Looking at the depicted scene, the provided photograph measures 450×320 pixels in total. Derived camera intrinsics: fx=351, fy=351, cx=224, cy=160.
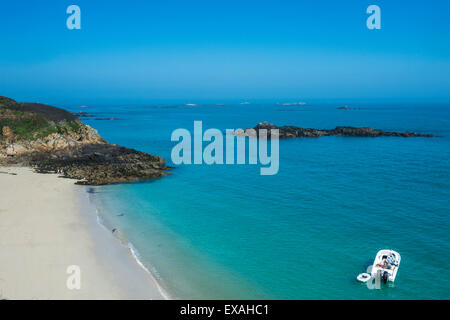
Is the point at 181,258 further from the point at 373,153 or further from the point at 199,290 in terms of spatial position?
the point at 373,153

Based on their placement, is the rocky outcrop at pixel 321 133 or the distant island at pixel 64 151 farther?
the rocky outcrop at pixel 321 133

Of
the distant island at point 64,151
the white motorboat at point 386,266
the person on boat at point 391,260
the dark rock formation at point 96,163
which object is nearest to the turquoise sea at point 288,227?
the white motorboat at point 386,266

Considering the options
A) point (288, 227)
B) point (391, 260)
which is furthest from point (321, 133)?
point (391, 260)

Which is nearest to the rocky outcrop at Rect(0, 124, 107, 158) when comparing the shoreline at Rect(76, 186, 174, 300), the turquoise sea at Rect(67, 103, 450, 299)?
the turquoise sea at Rect(67, 103, 450, 299)

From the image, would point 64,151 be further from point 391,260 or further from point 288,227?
point 391,260

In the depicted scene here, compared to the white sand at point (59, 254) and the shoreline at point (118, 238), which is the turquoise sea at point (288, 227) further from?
the white sand at point (59, 254)

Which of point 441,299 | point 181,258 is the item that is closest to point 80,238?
point 181,258
